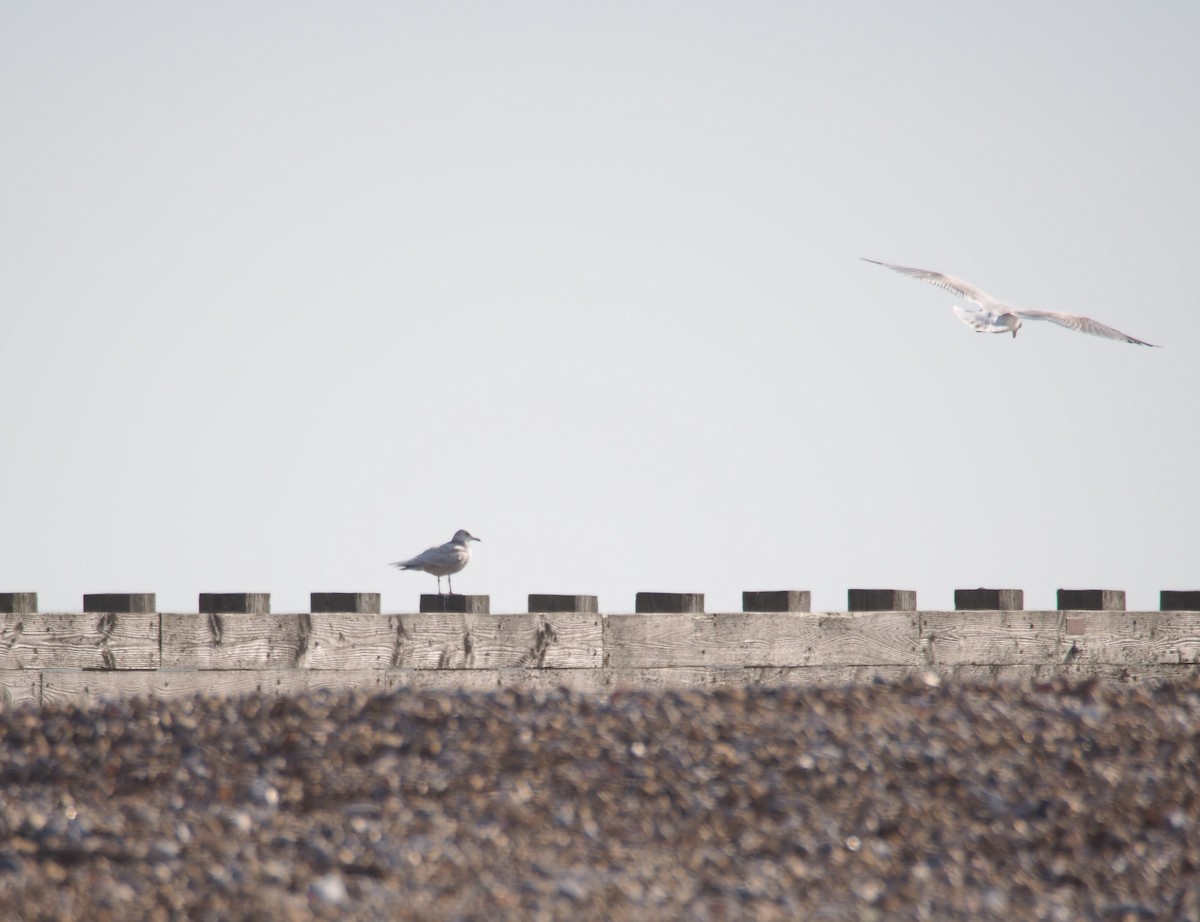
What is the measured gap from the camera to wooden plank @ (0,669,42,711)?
8.56m

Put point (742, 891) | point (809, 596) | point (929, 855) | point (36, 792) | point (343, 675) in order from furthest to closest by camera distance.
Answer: point (809, 596)
point (343, 675)
point (36, 792)
point (929, 855)
point (742, 891)

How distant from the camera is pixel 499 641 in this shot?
31.3 ft

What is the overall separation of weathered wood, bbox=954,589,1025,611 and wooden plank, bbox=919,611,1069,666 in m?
0.18

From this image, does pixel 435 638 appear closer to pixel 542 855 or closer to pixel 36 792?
pixel 36 792

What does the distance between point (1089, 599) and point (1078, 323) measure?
9.91 ft

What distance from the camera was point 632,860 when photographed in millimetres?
5871

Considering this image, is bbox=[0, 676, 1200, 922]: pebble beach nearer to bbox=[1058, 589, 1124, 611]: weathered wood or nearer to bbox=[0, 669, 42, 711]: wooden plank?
bbox=[0, 669, 42, 711]: wooden plank

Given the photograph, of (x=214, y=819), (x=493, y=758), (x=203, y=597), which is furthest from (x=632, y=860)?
(x=203, y=597)

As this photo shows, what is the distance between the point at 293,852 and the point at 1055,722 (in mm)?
3811

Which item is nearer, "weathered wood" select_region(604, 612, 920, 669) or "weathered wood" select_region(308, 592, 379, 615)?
"weathered wood" select_region(308, 592, 379, 615)

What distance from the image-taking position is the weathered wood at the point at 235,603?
9.14 meters

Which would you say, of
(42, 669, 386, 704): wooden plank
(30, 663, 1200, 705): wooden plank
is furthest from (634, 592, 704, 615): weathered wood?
(42, 669, 386, 704): wooden plank

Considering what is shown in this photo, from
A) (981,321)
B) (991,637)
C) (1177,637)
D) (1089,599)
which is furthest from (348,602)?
(981,321)

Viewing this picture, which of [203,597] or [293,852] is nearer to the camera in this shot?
[293,852]
